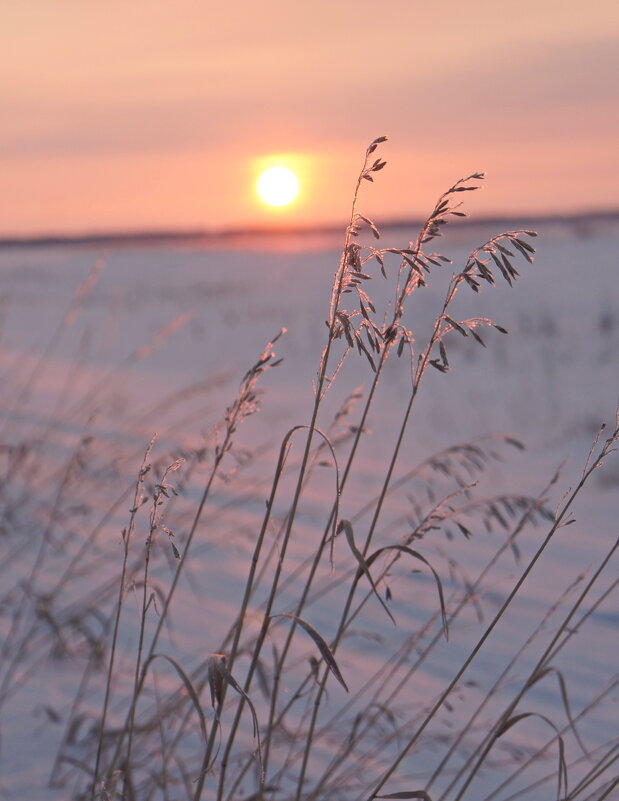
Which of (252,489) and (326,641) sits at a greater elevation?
(252,489)

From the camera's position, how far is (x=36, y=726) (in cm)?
249

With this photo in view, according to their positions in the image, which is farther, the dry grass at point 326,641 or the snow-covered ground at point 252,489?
the snow-covered ground at point 252,489

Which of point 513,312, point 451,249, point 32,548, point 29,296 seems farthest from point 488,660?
point 451,249

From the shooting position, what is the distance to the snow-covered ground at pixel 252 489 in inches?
98.7

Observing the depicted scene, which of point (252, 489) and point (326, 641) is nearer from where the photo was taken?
point (326, 641)

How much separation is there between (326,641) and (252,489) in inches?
118

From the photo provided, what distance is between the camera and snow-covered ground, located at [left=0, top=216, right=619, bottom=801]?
8.23 feet

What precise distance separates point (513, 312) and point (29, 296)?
1381 cm

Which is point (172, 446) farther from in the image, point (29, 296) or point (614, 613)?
point (29, 296)

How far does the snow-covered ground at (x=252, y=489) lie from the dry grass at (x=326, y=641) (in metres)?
0.02

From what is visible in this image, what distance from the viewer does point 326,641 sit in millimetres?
2021

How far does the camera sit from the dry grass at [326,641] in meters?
1.22

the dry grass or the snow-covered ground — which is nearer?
the dry grass

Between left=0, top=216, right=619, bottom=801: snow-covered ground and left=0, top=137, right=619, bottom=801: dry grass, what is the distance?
0.07ft
